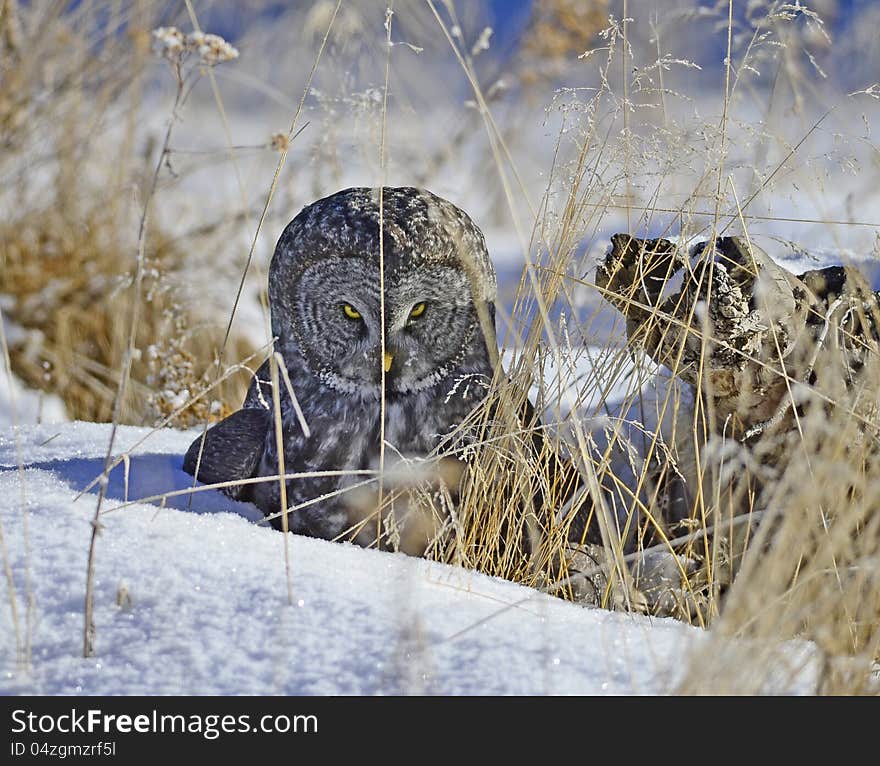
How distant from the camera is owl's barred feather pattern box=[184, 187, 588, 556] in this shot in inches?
82.5

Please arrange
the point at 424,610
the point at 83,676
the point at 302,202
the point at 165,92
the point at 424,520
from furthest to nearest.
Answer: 1. the point at 165,92
2. the point at 302,202
3. the point at 424,520
4. the point at 424,610
5. the point at 83,676

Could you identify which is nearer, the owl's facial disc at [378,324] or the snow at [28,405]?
the owl's facial disc at [378,324]

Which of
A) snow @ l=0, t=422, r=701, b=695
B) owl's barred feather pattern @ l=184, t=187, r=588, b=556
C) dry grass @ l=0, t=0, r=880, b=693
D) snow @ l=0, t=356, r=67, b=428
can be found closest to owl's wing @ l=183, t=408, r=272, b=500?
owl's barred feather pattern @ l=184, t=187, r=588, b=556

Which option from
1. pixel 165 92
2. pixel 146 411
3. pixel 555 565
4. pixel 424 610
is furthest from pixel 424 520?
pixel 165 92

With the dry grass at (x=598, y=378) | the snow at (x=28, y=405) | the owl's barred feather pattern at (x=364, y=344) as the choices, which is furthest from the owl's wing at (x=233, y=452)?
the snow at (x=28, y=405)

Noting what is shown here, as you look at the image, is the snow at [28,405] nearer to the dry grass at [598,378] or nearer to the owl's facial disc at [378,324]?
the dry grass at [598,378]

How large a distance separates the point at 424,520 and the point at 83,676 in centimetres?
98

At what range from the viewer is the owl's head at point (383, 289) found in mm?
2078

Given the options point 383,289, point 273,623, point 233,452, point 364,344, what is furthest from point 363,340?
point 273,623

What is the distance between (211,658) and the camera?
1315 mm

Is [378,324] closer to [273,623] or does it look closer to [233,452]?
[233,452]

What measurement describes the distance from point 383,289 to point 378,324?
0.34 ft

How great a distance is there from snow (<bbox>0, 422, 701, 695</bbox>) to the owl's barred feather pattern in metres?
0.41
